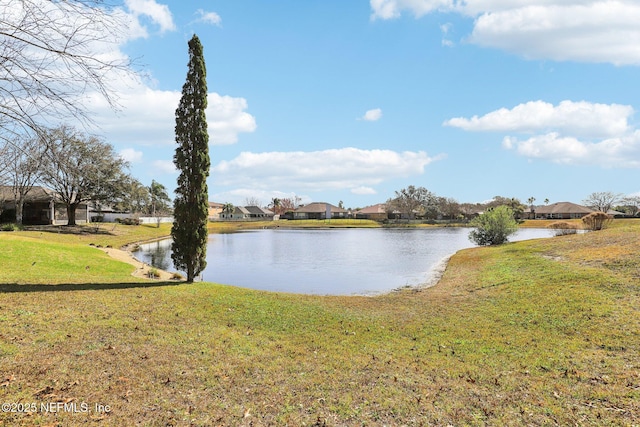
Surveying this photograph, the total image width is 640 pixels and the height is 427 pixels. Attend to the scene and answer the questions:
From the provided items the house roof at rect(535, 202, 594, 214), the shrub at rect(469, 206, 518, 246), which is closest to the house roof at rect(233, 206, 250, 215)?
the house roof at rect(535, 202, 594, 214)

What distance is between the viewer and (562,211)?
10825 centimetres

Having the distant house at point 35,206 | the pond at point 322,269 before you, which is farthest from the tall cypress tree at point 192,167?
the distant house at point 35,206

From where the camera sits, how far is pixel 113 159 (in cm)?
4922

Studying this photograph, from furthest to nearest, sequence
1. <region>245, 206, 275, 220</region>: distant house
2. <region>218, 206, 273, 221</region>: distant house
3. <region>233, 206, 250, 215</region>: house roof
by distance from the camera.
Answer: <region>245, 206, 275, 220</region>: distant house → <region>233, 206, 250, 215</region>: house roof → <region>218, 206, 273, 221</region>: distant house

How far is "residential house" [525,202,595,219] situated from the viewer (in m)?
105

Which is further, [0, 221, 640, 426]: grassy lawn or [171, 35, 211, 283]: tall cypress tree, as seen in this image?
[171, 35, 211, 283]: tall cypress tree

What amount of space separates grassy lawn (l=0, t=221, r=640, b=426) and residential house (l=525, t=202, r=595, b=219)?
10971 centimetres

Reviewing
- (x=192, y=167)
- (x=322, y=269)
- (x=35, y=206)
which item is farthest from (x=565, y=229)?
(x=35, y=206)

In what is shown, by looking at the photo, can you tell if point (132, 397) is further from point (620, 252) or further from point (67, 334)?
point (620, 252)

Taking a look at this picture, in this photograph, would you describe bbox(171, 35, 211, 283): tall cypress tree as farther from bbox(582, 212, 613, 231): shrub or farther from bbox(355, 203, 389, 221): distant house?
bbox(355, 203, 389, 221): distant house

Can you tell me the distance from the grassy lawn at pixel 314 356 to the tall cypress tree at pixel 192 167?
2772mm

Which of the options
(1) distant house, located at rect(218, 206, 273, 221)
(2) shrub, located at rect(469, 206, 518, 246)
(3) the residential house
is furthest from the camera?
(1) distant house, located at rect(218, 206, 273, 221)

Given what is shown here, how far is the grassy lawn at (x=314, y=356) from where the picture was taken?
5.25 metres

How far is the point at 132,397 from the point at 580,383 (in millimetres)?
7262
